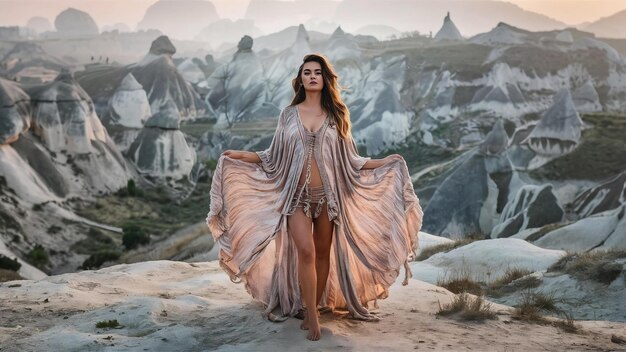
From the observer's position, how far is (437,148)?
43500mm

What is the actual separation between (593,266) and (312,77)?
15.4 ft

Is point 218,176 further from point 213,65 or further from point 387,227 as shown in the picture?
point 213,65

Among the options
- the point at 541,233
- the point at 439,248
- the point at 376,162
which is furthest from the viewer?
the point at 541,233

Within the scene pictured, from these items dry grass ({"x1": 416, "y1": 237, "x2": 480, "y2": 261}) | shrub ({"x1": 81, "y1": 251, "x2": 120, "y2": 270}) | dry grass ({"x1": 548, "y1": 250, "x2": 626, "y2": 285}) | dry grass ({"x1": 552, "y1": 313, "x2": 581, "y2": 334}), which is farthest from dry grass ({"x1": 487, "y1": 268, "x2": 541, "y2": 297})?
shrub ({"x1": 81, "y1": 251, "x2": 120, "y2": 270})

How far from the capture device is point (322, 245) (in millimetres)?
5082

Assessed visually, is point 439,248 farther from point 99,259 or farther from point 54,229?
point 54,229

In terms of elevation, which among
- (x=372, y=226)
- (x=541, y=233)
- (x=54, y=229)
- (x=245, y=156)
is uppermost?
(x=245, y=156)

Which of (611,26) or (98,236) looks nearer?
(98,236)

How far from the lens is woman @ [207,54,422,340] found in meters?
4.96

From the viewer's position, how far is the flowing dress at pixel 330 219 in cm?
507

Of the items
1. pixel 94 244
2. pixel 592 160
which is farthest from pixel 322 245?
pixel 592 160

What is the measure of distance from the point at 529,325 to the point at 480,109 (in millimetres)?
44815

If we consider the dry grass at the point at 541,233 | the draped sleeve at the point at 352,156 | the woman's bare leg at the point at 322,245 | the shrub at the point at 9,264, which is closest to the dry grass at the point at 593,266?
the draped sleeve at the point at 352,156

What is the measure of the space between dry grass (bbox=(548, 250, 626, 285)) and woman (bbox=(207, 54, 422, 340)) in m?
3.46
